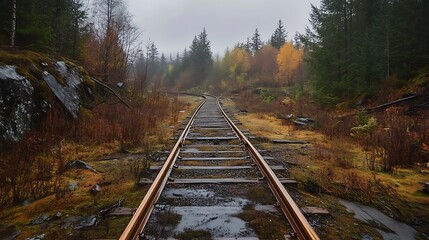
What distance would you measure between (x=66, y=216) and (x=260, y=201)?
230 centimetres

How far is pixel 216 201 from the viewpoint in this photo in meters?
3.45

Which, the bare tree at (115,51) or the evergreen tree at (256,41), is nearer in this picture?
the bare tree at (115,51)

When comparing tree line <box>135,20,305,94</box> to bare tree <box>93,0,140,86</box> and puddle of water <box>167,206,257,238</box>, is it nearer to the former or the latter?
bare tree <box>93,0,140,86</box>

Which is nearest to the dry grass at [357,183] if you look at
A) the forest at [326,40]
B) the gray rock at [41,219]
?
the gray rock at [41,219]

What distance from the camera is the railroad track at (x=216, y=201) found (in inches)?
104

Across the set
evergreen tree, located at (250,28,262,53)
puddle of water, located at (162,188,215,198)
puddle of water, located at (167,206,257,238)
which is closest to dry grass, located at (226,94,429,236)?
puddle of water, located at (167,206,257,238)

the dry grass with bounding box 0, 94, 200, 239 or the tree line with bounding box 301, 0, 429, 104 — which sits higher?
the tree line with bounding box 301, 0, 429, 104

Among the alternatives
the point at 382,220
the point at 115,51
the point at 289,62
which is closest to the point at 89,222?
the point at 382,220

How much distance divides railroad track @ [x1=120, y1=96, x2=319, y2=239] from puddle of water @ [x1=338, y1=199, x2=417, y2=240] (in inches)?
35.2

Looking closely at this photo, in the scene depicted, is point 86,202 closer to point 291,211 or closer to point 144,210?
point 144,210

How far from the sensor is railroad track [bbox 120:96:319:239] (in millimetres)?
2648

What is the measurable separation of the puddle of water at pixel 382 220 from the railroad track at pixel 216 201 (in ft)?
2.93

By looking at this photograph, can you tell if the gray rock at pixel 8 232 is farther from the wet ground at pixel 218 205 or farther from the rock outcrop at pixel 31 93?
the rock outcrop at pixel 31 93

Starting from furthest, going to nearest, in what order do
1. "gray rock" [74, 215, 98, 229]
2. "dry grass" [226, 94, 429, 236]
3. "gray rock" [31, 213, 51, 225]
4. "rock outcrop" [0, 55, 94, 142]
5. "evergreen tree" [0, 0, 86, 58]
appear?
"evergreen tree" [0, 0, 86, 58], "rock outcrop" [0, 55, 94, 142], "dry grass" [226, 94, 429, 236], "gray rock" [31, 213, 51, 225], "gray rock" [74, 215, 98, 229]
